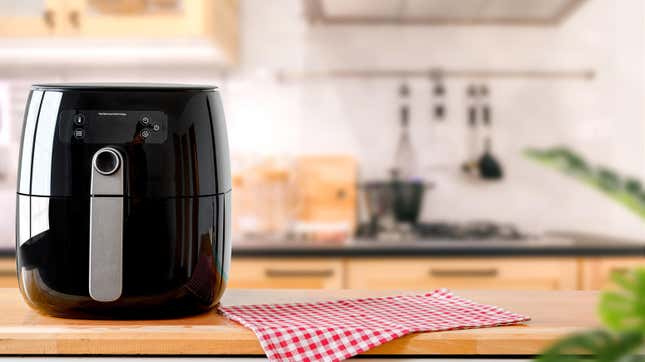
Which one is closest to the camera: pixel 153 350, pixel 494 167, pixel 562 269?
pixel 153 350

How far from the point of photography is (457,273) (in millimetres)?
2480

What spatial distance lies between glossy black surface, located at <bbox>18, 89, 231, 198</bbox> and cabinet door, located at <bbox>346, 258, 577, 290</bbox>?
154cm

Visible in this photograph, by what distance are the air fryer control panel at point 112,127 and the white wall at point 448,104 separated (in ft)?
6.94

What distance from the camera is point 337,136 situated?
10.1 ft

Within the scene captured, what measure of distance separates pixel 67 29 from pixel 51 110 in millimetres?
1741

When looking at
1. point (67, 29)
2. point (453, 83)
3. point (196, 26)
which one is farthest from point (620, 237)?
point (67, 29)

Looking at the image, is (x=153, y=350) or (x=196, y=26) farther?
(x=196, y=26)

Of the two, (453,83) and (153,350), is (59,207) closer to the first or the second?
(153,350)

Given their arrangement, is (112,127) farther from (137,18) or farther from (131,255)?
(137,18)

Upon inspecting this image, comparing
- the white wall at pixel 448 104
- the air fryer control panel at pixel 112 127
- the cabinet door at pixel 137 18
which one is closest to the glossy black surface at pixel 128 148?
the air fryer control panel at pixel 112 127

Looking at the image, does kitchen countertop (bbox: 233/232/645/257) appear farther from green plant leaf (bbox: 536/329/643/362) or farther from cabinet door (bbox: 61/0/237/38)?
green plant leaf (bbox: 536/329/643/362)

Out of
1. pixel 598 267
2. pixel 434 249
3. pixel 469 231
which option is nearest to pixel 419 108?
pixel 469 231

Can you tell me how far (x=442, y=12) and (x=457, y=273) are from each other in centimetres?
97

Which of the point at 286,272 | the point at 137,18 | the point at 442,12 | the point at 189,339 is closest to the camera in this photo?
the point at 189,339
